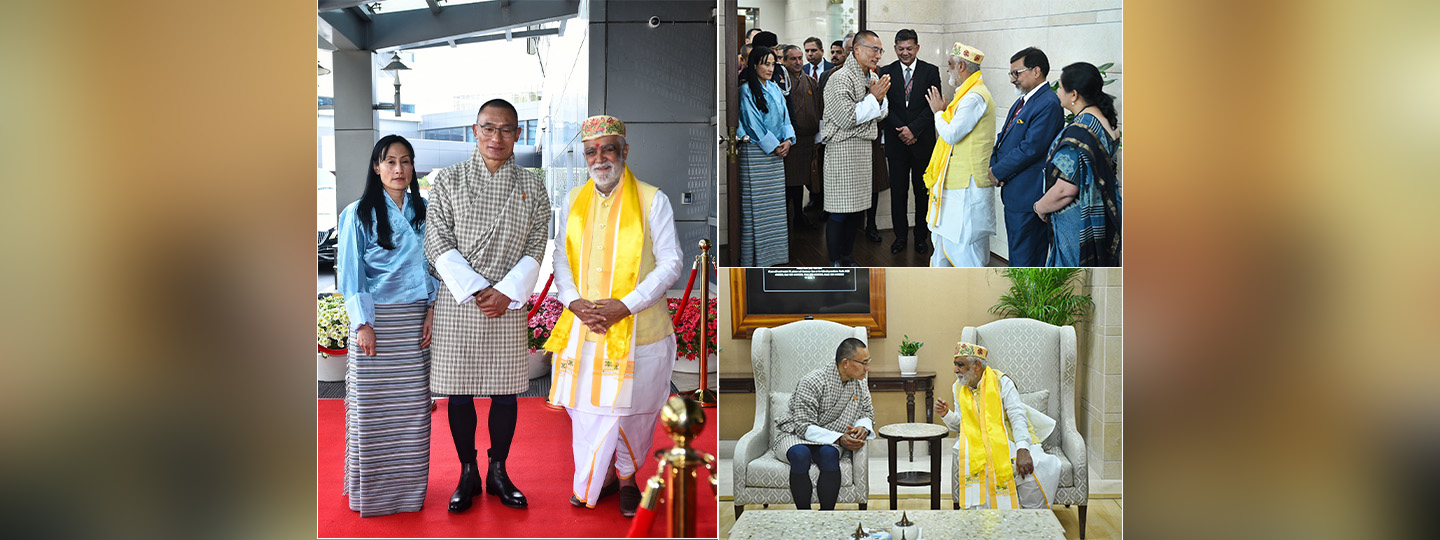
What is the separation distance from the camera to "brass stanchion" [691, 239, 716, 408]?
3.84m

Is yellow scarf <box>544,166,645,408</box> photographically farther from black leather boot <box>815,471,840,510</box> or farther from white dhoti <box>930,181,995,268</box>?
white dhoti <box>930,181,995,268</box>

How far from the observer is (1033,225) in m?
3.86

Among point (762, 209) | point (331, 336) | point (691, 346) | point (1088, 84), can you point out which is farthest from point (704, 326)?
point (1088, 84)

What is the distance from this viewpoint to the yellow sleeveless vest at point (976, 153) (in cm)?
380

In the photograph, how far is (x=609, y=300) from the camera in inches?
150

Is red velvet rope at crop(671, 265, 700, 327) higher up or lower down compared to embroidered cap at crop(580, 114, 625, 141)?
lower down

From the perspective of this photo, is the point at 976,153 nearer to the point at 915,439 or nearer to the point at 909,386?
the point at 909,386

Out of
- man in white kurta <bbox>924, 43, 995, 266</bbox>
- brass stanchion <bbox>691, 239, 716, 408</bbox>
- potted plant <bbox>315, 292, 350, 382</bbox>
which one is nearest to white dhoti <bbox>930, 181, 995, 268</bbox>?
man in white kurta <bbox>924, 43, 995, 266</bbox>

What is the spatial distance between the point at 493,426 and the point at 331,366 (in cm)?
66

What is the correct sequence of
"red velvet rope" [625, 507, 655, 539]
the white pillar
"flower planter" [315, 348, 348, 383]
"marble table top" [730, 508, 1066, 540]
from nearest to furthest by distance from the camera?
"red velvet rope" [625, 507, 655, 539], "marble table top" [730, 508, 1066, 540], the white pillar, "flower planter" [315, 348, 348, 383]

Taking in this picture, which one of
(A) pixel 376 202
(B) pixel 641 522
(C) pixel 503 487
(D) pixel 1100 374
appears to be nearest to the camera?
(B) pixel 641 522

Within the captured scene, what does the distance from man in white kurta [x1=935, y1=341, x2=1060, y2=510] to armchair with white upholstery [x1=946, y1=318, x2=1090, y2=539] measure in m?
0.03

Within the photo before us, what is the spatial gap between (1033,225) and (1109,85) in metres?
0.59
